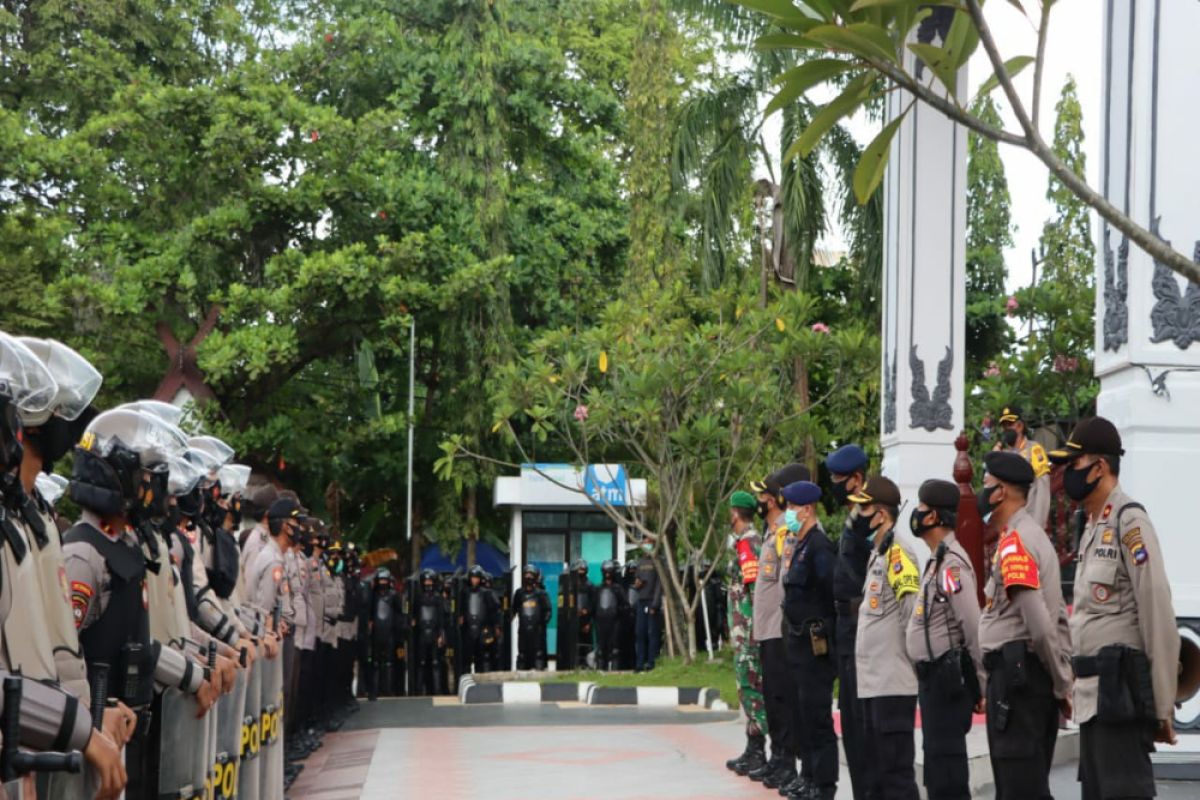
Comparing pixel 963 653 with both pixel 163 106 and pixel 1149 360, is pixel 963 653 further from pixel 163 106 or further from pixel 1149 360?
pixel 163 106

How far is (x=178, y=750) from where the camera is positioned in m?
6.21

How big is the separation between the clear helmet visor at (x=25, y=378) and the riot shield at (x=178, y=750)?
1.88 metres

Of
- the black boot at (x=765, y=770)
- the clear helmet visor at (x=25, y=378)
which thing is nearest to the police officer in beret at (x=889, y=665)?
the black boot at (x=765, y=770)

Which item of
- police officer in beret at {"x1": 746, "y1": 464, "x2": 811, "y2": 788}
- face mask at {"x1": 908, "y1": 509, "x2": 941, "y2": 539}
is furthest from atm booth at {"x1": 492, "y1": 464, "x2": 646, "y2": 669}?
face mask at {"x1": 908, "y1": 509, "x2": 941, "y2": 539}

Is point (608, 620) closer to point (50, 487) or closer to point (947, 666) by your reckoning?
point (947, 666)

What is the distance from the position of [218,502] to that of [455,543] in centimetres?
1982

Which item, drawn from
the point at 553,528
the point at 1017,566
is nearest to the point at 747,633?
the point at 1017,566

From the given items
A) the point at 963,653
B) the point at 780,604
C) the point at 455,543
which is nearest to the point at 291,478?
the point at 455,543

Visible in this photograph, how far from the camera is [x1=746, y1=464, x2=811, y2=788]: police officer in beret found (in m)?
10.1

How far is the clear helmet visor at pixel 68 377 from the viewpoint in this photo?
16.1 feet

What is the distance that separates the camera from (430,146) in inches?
1145

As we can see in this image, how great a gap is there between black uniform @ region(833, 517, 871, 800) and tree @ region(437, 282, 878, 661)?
10.8m

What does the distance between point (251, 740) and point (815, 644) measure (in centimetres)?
311

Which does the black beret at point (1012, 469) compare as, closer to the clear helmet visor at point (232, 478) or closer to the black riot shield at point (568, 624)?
the clear helmet visor at point (232, 478)
